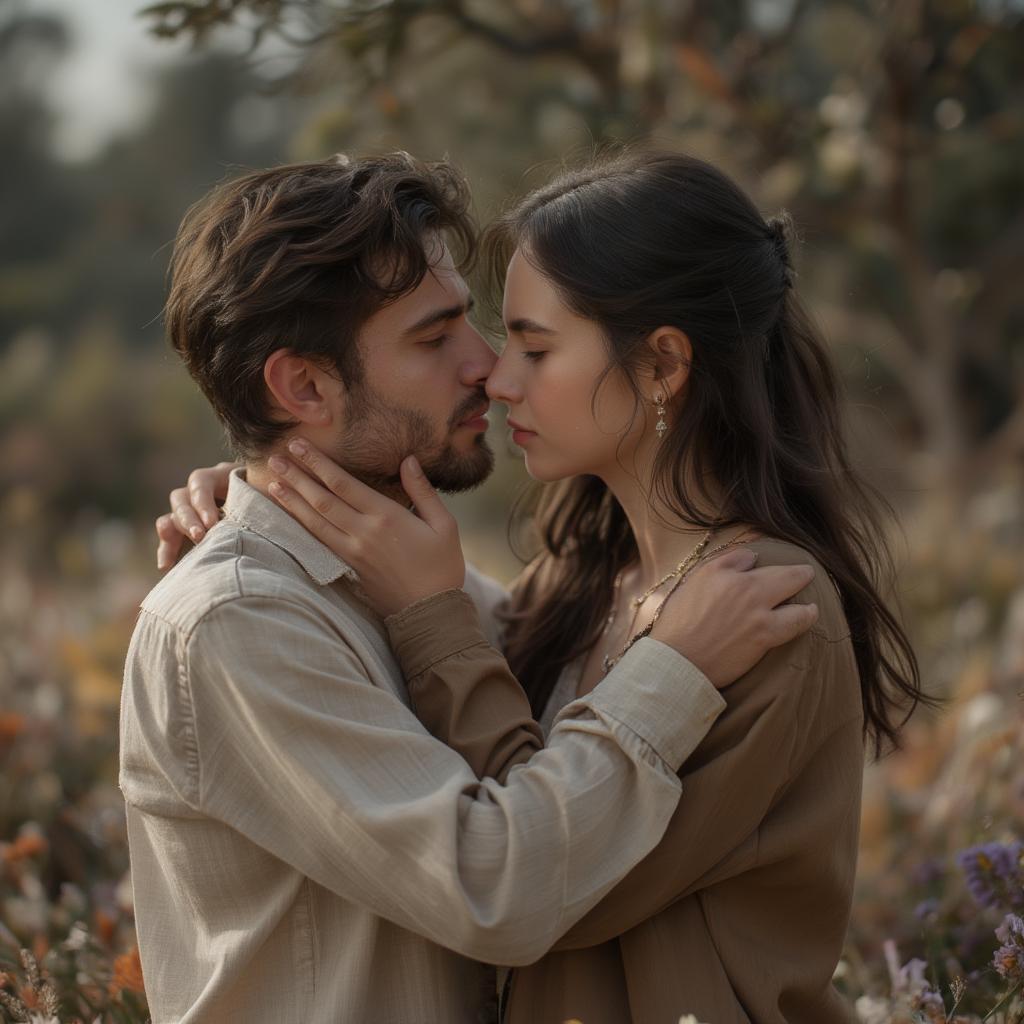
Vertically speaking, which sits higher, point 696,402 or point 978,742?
point 696,402

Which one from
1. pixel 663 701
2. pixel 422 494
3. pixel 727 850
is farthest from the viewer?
pixel 422 494

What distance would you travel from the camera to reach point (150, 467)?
14188mm

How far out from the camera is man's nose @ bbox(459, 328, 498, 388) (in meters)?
3.07

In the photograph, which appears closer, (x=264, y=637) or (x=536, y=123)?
(x=264, y=637)

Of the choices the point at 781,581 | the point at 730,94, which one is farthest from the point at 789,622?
the point at 730,94

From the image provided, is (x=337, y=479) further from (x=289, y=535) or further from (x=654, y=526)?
(x=654, y=526)

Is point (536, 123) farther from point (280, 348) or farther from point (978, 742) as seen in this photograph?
point (280, 348)

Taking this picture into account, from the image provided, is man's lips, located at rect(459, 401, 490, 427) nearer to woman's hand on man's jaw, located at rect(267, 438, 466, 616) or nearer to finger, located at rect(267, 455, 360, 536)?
woman's hand on man's jaw, located at rect(267, 438, 466, 616)

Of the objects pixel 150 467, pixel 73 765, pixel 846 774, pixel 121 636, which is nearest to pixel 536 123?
pixel 121 636

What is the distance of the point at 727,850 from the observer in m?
2.55

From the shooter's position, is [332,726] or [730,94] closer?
[332,726]

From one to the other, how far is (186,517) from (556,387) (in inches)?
37.1

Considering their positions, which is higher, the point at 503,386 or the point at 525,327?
the point at 525,327

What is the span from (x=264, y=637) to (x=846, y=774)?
1.19 meters
